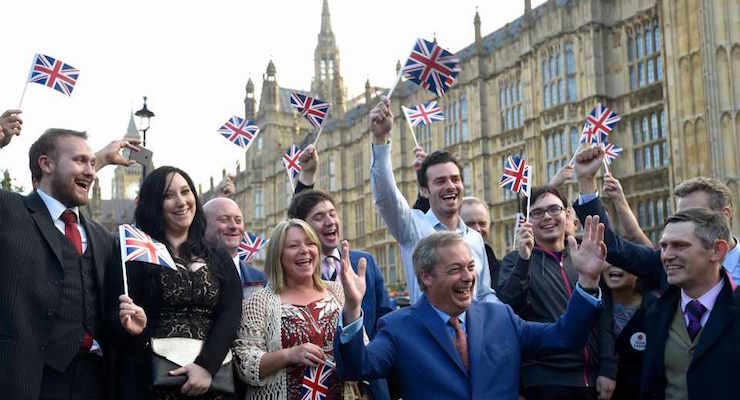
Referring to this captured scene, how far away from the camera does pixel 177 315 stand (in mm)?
3838

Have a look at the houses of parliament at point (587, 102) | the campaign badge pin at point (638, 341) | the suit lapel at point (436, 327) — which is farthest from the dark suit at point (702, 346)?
the houses of parliament at point (587, 102)

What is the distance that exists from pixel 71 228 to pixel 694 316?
3.13 m

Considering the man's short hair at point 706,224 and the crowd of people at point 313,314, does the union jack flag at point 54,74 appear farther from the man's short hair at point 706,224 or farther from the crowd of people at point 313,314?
the man's short hair at point 706,224

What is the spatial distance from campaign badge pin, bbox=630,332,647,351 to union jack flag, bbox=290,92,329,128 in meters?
4.69

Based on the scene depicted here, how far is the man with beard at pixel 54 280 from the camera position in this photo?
3523mm

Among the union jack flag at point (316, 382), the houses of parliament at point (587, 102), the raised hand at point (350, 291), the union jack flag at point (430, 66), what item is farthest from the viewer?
the houses of parliament at point (587, 102)

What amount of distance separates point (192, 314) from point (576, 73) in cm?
2041

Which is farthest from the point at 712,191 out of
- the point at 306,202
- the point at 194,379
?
the point at 194,379

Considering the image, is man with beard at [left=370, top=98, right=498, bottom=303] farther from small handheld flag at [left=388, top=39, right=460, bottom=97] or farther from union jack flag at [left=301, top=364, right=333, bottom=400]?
small handheld flag at [left=388, top=39, right=460, bottom=97]

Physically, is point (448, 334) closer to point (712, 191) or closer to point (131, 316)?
point (131, 316)

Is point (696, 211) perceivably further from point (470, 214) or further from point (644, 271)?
point (470, 214)

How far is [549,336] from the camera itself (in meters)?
3.62

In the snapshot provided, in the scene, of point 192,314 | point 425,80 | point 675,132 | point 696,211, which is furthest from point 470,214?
point 675,132

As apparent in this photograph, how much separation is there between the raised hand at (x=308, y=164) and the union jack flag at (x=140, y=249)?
1.84m
